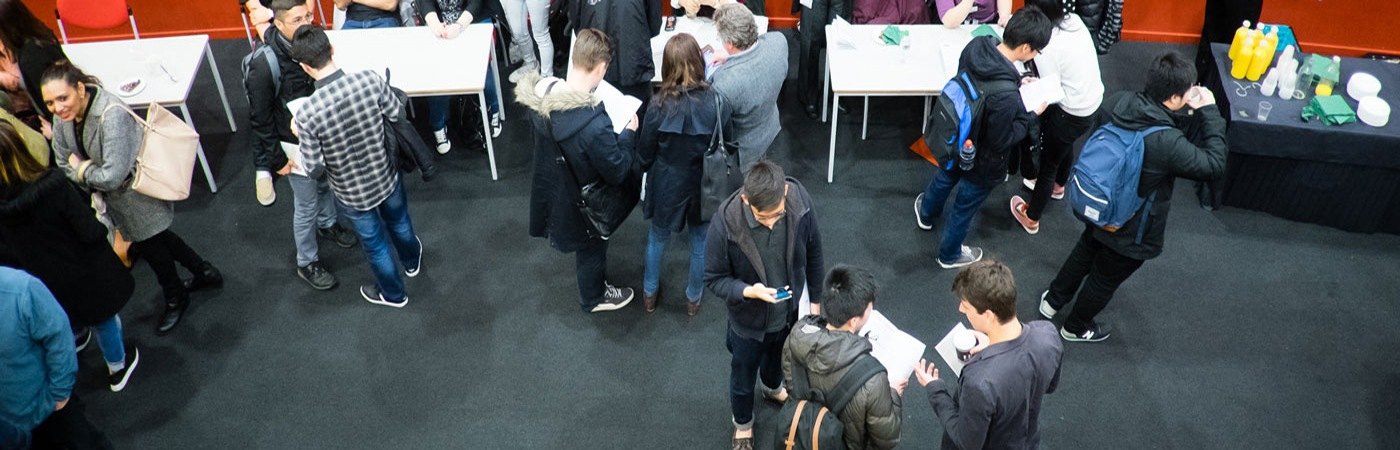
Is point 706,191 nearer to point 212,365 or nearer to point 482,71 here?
point 482,71

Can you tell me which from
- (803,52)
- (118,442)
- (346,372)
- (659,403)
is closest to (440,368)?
(346,372)

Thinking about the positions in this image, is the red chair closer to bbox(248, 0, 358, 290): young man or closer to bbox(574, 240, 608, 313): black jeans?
→ bbox(248, 0, 358, 290): young man

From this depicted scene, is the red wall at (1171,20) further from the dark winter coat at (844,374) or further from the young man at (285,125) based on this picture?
the dark winter coat at (844,374)

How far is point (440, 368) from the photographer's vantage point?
4398 millimetres

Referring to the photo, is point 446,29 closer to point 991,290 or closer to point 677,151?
point 677,151

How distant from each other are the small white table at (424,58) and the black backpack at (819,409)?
9.56ft

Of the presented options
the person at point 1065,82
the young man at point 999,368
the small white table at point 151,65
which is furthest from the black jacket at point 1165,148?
the small white table at point 151,65

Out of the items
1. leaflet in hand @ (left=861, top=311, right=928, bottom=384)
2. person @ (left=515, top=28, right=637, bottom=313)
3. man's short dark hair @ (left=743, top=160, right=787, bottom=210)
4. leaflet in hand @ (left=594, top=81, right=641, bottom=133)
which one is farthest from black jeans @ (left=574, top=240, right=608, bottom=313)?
leaflet in hand @ (left=861, top=311, right=928, bottom=384)

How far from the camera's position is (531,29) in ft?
20.0

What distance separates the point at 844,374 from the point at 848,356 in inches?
2.1

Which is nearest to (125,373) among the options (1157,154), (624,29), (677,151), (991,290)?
(677,151)

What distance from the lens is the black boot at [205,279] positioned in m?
4.77

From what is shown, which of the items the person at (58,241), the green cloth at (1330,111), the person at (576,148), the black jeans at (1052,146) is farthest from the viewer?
the green cloth at (1330,111)

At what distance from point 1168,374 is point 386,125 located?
11.3 feet
